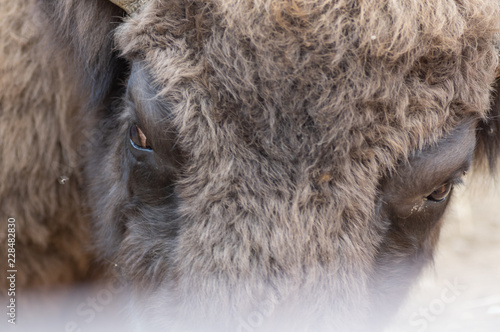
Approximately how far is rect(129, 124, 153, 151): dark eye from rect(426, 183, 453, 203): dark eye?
998 millimetres

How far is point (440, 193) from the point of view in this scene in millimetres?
1898

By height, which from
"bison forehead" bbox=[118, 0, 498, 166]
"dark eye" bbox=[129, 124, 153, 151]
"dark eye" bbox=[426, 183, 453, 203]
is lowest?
"dark eye" bbox=[426, 183, 453, 203]

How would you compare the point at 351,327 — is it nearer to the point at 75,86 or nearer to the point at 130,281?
the point at 130,281

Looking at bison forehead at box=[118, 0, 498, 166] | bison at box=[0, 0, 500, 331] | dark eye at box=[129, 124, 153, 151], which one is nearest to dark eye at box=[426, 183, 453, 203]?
bison at box=[0, 0, 500, 331]

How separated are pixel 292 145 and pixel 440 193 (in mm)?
638

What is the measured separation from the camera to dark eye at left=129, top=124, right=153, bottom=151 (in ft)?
6.07

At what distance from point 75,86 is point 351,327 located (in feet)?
5.08

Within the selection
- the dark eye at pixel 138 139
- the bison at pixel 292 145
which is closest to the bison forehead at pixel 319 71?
the bison at pixel 292 145

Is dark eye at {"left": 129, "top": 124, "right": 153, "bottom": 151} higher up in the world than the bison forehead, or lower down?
lower down

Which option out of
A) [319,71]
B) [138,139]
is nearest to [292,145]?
[319,71]

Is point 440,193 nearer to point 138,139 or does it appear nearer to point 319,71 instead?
point 319,71

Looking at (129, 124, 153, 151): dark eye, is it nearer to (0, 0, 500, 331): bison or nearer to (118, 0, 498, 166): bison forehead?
(0, 0, 500, 331): bison

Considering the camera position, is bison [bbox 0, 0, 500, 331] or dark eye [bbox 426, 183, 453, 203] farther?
dark eye [bbox 426, 183, 453, 203]

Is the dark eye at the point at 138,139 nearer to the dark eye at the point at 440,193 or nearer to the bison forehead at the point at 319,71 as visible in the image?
the bison forehead at the point at 319,71
